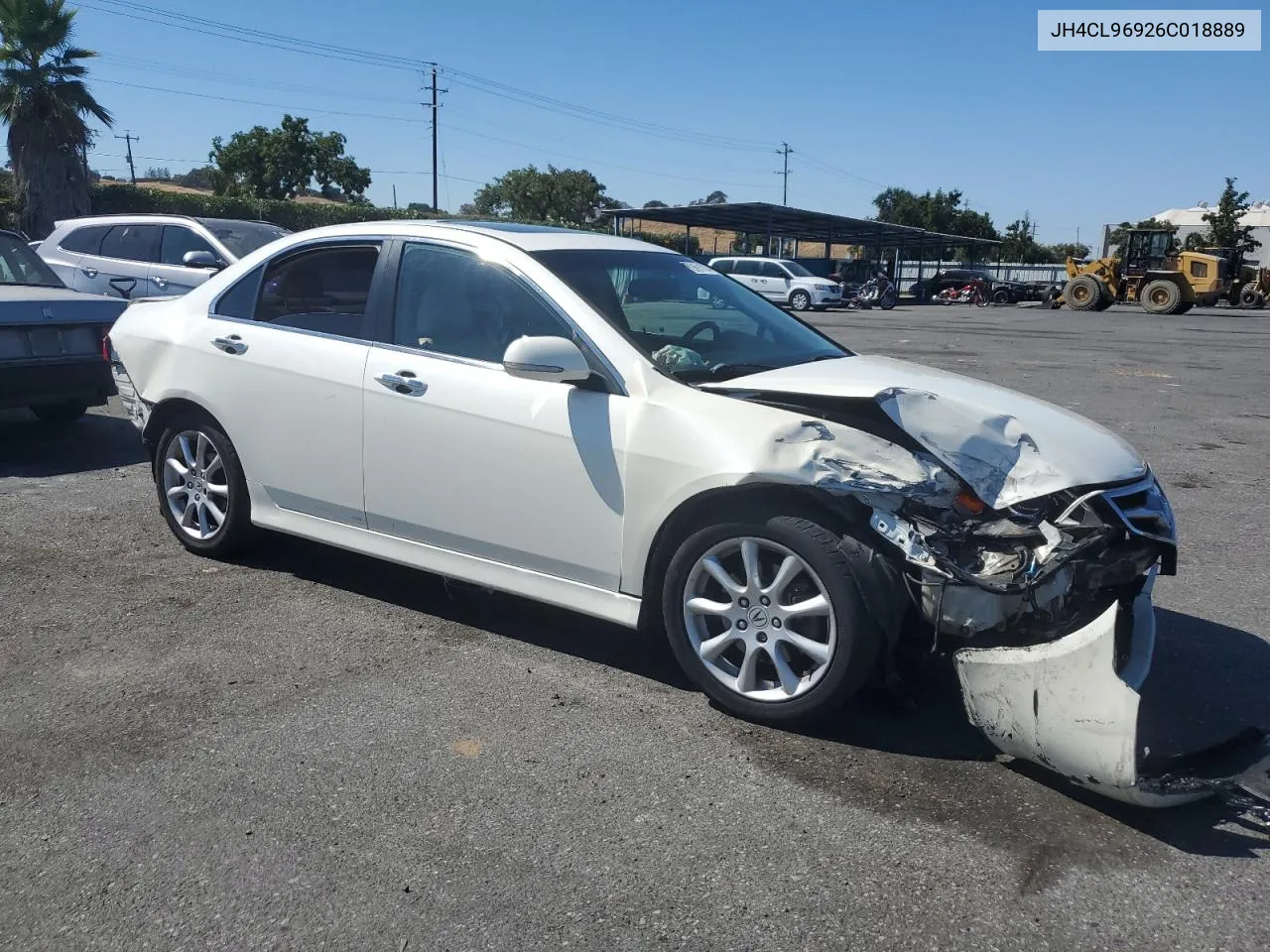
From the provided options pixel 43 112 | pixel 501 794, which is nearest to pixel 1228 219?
pixel 43 112

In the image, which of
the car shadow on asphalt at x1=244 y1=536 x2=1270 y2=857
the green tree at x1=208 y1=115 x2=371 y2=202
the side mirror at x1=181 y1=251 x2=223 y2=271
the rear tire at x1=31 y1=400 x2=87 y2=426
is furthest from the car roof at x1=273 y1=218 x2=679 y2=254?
the green tree at x1=208 y1=115 x2=371 y2=202

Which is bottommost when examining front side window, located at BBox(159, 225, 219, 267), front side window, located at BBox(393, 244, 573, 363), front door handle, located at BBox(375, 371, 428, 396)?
front door handle, located at BBox(375, 371, 428, 396)

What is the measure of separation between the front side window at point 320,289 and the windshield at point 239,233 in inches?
277

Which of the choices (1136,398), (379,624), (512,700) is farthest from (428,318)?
(1136,398)

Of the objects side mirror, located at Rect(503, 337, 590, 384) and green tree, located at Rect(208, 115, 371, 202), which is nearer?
side mirror, located at Rect(503, 337, 590, 384)

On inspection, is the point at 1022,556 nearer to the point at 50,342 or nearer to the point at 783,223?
the point at 50,342

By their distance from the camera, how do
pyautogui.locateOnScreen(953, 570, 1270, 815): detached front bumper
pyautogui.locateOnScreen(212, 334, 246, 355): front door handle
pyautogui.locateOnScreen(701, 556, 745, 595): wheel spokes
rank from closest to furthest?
pyautogui.locateOnScreen(953, 570, 1270, 815): detached front bumper < pyautogui.locateOnScreen(701, 556, 745, 595): wheel spokes < pyautogui.locateOnScreen(212, 334, 246, 355): front door handle

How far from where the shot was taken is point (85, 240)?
1253 cm

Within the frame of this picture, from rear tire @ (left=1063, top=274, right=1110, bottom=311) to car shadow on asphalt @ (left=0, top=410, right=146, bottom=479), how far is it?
113ft

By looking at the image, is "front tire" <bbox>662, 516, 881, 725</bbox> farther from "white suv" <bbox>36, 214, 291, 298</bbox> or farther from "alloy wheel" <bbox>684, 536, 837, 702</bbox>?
"white suv" <bbox>36, 214, 291, 298</bbox>

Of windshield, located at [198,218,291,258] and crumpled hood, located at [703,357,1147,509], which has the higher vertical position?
windshield, located at [198,218,291,258]

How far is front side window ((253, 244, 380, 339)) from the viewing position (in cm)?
480

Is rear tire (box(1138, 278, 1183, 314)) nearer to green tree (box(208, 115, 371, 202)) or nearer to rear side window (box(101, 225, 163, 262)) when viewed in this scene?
rear side window (box(101, 225, 163, 262))

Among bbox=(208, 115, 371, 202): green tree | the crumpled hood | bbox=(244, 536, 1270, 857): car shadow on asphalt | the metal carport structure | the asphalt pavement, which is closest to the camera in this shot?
the asphalt pavement
